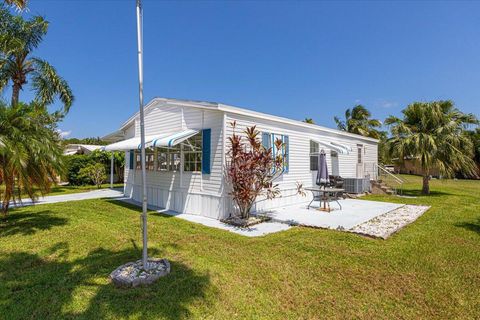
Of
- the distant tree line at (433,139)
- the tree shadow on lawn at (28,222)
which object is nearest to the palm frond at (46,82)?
the tree shadow on lawn at (28,222)

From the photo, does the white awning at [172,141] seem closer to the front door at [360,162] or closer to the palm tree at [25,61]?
the palm tree at [25,61]

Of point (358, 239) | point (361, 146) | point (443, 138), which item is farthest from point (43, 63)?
point (443, 138)

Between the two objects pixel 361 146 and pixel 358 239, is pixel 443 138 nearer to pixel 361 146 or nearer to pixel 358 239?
pixel 361 146

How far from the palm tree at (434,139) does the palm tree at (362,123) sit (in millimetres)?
17475

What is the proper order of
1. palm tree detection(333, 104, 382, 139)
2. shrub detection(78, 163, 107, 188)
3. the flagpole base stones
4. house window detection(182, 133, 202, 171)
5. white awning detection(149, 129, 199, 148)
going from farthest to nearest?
palm tree detection(333, 104, 382, 139) < shrub detection(78, 163, 107, 188) < house window detection(182, 133, 202, 171) < white awning detection(149, 129, 199, 148) < the flagpole base stones

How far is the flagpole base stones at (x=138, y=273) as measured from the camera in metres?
4.41

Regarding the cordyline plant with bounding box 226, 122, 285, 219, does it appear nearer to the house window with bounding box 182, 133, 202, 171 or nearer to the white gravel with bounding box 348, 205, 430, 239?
the house window with bounding box 182, 133, 202, 171

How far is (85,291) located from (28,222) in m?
6.68

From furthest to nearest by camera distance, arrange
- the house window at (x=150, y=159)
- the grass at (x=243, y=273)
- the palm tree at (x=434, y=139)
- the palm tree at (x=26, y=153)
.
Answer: the palm tree at (x=434, y=139) → the house window at (x=150, y=159) → the palm tree at (x=26, y=153) → the grass at (x=243, y=273)

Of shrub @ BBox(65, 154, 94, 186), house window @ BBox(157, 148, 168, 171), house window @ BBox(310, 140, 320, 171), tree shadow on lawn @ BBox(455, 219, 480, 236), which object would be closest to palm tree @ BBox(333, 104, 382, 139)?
house window @ BBox(310, 140, 320, 171)

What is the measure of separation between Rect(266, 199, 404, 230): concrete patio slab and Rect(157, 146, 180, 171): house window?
15.7 feet

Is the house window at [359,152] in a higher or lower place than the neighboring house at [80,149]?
lower

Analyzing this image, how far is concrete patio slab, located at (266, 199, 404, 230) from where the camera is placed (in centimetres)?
907

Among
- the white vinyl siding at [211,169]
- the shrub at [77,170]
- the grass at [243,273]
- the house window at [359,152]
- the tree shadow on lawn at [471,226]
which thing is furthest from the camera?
the shrub at [77,170]
